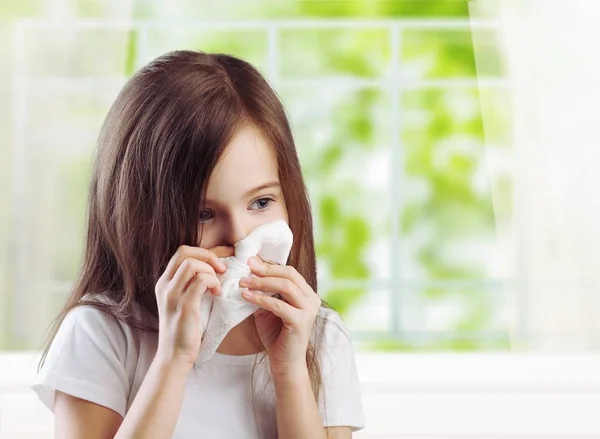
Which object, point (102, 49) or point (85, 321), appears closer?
point (85, 321)

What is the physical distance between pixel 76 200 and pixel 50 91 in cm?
51

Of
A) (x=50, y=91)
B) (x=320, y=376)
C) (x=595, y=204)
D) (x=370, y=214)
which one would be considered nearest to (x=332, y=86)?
(x=370, y=214)

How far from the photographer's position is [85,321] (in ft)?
3.82

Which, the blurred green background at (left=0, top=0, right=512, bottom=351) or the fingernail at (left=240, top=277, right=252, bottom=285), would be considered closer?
the fingernail at (left=240, top=277, right=252, bottom=285)

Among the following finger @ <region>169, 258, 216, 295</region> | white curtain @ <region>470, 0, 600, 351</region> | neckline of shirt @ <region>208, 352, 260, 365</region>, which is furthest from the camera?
white curtain @ <region>470, 0, 600, 351</region>

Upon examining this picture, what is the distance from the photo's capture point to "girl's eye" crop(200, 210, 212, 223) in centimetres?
109

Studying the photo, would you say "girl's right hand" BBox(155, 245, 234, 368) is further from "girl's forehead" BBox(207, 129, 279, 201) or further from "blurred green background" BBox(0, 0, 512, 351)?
"blurred green background" BBox(0, 0, 512, 351)

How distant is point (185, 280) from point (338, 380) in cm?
34

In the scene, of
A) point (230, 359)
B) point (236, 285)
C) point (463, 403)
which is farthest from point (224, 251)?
point (463, 403)

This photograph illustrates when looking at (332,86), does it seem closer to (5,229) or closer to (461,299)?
(461,299)

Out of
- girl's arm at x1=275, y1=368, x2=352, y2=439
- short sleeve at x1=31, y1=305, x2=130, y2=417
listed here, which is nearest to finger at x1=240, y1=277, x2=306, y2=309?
girl's arm at x1=275, y1=368, x2=352, y2=439

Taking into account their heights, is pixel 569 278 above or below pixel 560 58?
below

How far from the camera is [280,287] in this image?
1.08m

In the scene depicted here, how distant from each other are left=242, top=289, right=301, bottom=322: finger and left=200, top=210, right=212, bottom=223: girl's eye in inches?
4.0
